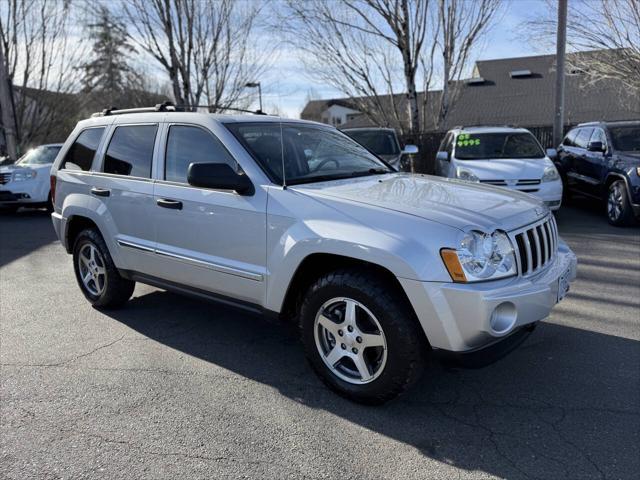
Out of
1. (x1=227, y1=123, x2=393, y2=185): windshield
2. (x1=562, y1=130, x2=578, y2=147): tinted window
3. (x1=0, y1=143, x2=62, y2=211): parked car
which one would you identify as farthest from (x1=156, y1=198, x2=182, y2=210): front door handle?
(x1=0, y1=143, x2=62, y2=211): parked car

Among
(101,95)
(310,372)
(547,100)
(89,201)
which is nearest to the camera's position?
(310,372)

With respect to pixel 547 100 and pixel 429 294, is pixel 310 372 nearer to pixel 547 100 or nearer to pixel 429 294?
pixel 429 294

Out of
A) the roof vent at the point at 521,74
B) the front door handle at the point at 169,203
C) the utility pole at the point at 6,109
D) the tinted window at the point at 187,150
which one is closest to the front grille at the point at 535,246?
the tinted window at the point at 187,150

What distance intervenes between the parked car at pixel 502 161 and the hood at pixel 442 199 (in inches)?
176

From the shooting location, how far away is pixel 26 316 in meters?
4.91

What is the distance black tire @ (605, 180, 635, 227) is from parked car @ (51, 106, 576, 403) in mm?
5491

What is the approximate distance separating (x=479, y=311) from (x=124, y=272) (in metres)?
3.15

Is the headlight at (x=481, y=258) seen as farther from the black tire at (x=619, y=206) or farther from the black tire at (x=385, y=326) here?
the black tire at (x=619, y=206)

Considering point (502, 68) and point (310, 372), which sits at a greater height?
point (502, 68)

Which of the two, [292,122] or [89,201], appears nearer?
[292,122]

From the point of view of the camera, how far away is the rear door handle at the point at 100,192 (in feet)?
14.8

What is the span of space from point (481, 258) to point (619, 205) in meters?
6.92

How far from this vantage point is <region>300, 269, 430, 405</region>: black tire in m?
2.89

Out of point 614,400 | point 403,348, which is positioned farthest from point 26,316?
point 614,400
